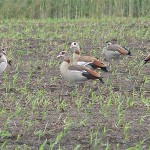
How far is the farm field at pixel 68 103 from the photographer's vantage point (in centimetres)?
580

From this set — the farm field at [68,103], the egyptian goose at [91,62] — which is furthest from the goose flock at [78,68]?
the farm field at [68,103]

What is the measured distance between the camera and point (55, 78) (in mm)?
9344

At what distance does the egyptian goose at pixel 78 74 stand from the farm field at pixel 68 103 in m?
0.17

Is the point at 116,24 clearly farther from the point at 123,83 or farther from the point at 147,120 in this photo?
the point at 147,120

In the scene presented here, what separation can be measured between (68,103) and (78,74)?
1.13 m

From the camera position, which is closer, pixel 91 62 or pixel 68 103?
pixel 68 103

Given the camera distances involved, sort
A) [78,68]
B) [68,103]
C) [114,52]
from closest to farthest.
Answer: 1. [68,103]
2. [78,68]
3. [114,52]

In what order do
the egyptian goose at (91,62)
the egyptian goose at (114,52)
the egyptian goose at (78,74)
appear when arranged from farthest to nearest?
the egyptian goose at (114,52), the egyptian goose at (91,62), the egyptian goose at (78,74)

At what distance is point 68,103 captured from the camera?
7.53 m

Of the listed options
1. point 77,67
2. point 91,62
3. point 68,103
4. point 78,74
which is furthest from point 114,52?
point 68,103

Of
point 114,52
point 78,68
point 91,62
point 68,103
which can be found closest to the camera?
point 68,103

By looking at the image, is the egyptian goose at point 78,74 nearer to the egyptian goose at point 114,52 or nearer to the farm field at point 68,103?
the farm field at point 68,103

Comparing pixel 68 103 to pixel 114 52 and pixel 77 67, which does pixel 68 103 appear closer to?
pixel 77 67

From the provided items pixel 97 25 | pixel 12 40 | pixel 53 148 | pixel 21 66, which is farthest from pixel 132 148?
pixel 97 25
